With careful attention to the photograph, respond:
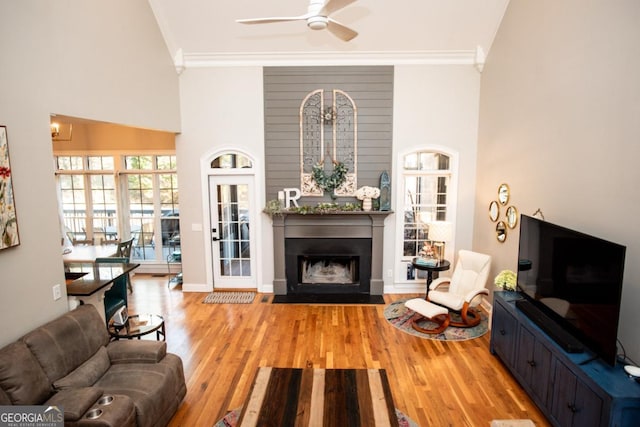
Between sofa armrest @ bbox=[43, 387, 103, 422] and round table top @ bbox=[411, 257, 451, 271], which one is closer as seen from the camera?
sofa armrest @ bbox=[43, 387, 103, 422]

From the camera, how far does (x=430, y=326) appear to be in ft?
16.3

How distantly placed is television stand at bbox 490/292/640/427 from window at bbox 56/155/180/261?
20.2 ft

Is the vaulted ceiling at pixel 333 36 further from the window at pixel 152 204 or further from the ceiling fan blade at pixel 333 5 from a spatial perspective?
the window at pixel 152 204

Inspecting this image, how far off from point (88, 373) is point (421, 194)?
5089 mm

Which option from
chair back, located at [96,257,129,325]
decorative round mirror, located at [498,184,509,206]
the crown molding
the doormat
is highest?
the crown molding

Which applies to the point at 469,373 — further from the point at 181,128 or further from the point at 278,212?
the point at 181,128

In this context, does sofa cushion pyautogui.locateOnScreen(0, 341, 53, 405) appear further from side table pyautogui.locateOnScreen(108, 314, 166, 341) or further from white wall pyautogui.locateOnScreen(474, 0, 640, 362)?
white wall pyautogui.locateOnScreen(474, 0, 640, 362)

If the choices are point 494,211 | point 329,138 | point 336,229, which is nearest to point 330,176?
point 329,138

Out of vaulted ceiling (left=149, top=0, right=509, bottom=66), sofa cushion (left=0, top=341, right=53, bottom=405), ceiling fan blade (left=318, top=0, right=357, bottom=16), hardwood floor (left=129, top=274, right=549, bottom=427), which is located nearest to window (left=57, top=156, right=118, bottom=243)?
hardwood floor (left=129, top=274, right=549, bottom=427)

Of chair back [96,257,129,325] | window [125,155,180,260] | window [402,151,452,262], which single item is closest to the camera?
chair back [96,257,129,325]

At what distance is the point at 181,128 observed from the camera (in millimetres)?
6008

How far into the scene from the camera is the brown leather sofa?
2.51 m

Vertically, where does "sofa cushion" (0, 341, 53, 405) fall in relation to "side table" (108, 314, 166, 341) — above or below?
above

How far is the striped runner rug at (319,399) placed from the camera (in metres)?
2.61
